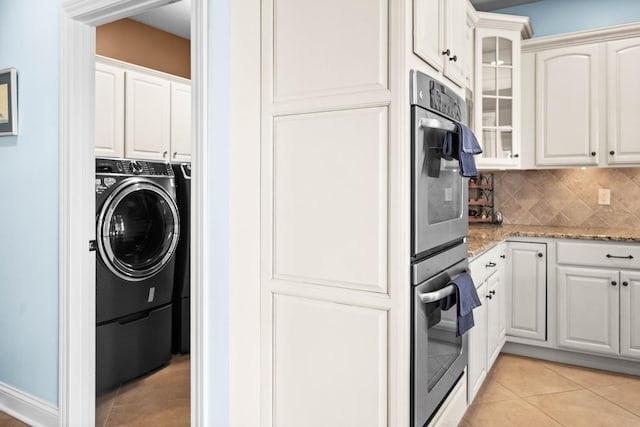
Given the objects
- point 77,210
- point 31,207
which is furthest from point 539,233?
point 31,207

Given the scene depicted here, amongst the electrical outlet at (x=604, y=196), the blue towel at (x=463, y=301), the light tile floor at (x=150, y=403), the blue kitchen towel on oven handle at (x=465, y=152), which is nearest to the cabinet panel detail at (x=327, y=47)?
the blue kitchen towel on oven handle at (x=465, y=152)

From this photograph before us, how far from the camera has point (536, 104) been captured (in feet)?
11.3

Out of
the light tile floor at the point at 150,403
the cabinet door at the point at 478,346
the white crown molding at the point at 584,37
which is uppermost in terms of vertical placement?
the white crown molding at the point at 584,37

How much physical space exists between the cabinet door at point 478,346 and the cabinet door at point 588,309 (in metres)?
0.85

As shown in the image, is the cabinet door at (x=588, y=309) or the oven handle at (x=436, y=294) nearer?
the oven handle at (x=436, y=294)

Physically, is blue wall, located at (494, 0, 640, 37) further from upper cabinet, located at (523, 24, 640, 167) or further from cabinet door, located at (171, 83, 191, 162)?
cabinet door, located at (171, 83, 191, 162)

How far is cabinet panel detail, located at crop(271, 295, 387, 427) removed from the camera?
5.07 feet

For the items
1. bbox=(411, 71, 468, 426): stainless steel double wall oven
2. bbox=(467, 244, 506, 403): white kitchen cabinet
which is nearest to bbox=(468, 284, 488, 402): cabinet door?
bbox=(467, 244, 506, 403): white kitchen cabinet

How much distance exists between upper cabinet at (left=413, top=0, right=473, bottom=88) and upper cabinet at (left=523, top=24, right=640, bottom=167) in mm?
1576

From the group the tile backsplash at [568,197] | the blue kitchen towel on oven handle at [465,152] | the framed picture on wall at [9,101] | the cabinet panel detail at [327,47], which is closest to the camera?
the cabinet panel detail at [327,47]

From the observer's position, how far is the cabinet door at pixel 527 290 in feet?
10.3

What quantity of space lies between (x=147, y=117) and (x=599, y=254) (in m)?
3.45

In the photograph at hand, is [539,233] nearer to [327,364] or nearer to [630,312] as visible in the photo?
[630,312]

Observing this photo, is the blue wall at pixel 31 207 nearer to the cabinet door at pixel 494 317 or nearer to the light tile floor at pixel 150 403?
the light tile floor at pixel 150 403
